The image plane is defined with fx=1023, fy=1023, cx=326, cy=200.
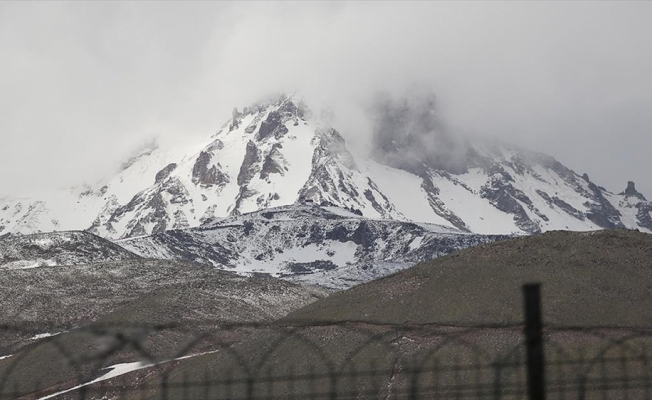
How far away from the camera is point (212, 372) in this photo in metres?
101

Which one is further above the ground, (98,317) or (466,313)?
(98,317)

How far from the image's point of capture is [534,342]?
560 inches

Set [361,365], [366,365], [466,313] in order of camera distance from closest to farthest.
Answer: [366,365] → [361,365] → [466,313]

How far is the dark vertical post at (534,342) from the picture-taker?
13.9m

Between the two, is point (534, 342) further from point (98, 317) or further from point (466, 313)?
point (98, 317)

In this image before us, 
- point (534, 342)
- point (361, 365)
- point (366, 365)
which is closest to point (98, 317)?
point (361, 365)

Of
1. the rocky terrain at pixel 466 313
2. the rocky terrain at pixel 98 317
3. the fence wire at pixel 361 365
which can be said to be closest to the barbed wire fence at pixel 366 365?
the fence wire at pixel 361 365

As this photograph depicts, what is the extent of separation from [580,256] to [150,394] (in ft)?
163

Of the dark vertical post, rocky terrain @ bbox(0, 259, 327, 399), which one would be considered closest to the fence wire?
rocky terrain @ bbox(0, 259, 327, 399)

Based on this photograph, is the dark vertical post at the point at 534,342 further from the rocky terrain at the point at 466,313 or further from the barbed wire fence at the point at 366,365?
the rocky terrain at the point at 466,313

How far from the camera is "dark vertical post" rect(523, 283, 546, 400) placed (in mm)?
13859

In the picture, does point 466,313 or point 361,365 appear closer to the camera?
point 361,365

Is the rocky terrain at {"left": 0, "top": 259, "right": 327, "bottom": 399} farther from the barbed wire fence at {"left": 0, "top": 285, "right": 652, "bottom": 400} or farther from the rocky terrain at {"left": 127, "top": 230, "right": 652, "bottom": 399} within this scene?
the rocky terrain at {"left": 127, "top": 230, "right": 652, "bottom": 399}

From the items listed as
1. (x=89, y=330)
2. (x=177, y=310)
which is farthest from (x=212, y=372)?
(x=89, y=330)
